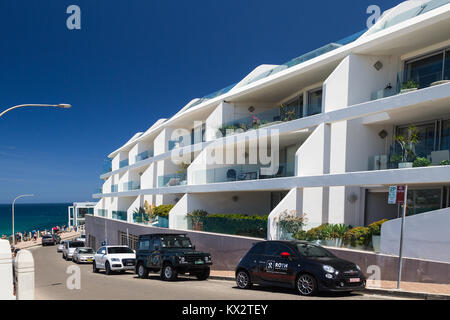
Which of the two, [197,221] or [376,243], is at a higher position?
[376,243]

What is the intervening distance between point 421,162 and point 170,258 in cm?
1019

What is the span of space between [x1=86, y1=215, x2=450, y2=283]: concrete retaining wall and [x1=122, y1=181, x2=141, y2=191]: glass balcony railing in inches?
148

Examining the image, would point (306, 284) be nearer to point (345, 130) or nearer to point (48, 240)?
point (345, 130)

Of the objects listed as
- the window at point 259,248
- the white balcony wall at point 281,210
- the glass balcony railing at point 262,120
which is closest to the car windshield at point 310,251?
the window at point 259,248

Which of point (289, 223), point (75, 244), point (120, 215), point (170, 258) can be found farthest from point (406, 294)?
point (75, 244)

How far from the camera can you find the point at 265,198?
26688 millimetres

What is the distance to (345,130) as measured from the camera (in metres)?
18.5

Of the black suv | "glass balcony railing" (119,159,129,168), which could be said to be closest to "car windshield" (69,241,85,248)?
"glass balcony railing" (119,159,129,168)

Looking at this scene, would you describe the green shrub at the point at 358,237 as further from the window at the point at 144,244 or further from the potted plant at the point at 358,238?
the window at the point at 144,244

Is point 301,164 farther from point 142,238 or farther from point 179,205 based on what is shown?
point 179,205

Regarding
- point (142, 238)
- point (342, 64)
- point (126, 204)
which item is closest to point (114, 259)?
point (142, 238)

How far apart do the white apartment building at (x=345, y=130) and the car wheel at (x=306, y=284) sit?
20.1ft

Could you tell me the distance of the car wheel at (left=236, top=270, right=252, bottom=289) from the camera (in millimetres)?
12500

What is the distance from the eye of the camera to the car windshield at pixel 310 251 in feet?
37.1
